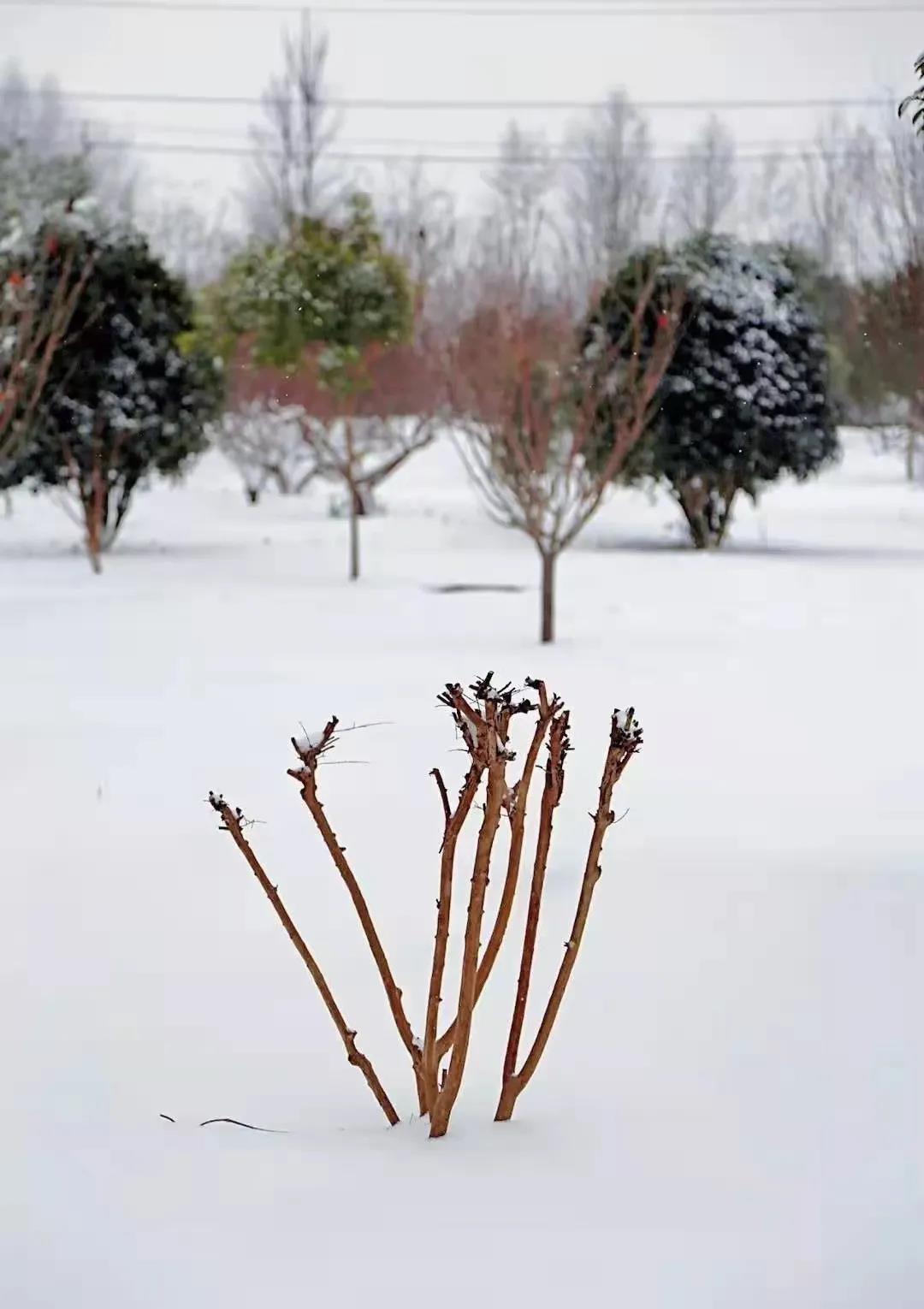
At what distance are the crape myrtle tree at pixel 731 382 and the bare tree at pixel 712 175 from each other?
16.3m

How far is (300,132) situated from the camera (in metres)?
25.6

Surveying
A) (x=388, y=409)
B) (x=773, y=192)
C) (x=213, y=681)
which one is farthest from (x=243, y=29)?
(x=213, y=681)

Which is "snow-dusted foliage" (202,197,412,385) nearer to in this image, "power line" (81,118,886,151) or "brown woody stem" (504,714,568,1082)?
"power line" (81,118,886,151)

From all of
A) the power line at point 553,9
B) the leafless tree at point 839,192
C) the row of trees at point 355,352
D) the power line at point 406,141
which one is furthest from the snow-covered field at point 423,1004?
the power line at point 406,141

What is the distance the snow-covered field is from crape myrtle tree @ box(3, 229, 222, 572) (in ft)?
20.1

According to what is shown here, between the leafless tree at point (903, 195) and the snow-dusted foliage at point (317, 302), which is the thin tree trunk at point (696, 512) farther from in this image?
the snow-dusted foliage at point (317, 302)

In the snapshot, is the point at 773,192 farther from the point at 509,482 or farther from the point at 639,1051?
the point at 639,1051

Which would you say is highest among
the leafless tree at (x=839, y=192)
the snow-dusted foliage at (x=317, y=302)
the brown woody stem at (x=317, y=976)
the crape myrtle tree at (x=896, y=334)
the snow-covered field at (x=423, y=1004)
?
the leafless tree at (x=839, y=192)

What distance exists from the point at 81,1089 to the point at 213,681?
4.08 m

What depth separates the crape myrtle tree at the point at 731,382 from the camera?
1291 centimetres

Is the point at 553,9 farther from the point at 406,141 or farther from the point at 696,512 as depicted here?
the point at 696,512

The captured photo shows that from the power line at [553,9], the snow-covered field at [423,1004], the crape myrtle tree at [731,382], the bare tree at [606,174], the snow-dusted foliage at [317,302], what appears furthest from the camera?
the bare tree at [606,174]

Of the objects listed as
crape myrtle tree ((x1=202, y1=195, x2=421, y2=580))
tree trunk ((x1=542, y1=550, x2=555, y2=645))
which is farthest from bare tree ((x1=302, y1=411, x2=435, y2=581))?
tree trunk ((x1=542, y1=550, x2=555, y2=645))

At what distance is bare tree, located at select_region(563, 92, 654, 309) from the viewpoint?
2709cm
